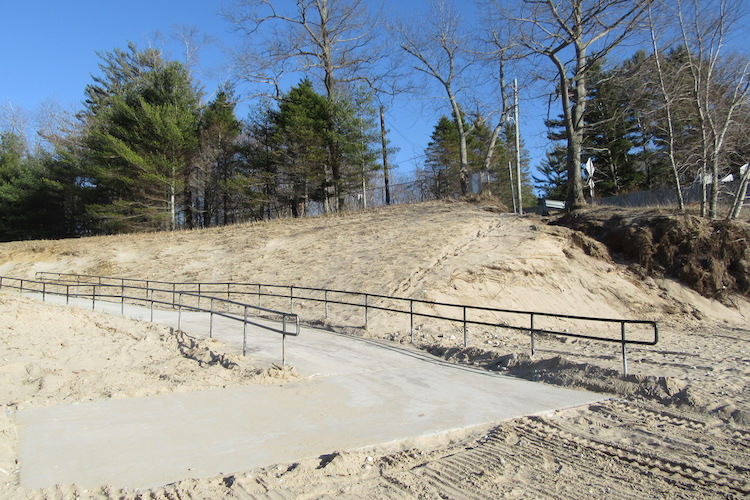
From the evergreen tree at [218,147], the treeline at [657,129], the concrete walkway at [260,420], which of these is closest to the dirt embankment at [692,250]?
the treeline at [657,129]

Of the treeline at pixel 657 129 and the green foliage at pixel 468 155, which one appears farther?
the green foliage at pixel 468 155

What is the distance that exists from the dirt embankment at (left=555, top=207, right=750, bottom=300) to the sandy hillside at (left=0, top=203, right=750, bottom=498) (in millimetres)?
649

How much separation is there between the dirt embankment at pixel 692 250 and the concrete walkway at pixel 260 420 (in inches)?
485

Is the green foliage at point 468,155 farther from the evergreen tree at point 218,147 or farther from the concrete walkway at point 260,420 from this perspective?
the concrete walkway at point 260,420

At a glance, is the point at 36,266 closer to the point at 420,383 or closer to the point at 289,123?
the point at 289,123

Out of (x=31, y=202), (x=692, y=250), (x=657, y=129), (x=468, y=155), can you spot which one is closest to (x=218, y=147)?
(x=31, y=202)

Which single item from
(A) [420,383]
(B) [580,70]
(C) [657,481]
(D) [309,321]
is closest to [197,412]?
(A) [420,383]

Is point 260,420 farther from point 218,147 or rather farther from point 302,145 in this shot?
point 218,147

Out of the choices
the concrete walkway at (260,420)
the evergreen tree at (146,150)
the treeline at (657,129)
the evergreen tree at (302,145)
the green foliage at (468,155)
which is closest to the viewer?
the concrete walkway at (260,420)

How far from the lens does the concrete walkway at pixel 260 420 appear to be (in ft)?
13.9

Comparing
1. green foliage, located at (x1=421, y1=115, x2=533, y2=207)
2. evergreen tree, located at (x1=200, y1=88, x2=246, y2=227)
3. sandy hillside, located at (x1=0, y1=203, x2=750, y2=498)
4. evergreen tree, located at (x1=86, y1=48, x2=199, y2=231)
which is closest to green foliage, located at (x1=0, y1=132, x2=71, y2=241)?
evergreen tree, located at (x1=86, y1=48, x2=199, y2=231)

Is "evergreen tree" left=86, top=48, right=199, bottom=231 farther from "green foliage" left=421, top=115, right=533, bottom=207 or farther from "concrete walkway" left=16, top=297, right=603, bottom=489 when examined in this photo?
"concrete walkway" left=16, top=297, right=603, bottom=489

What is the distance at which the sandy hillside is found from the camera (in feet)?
13.1

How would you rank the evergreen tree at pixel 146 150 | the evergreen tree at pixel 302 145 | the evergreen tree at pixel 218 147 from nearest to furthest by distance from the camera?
the evergreen tree at pixel 302 145 < the evergreen tree at pixel 146 150 < the evergreen tree at pixel 218 147
